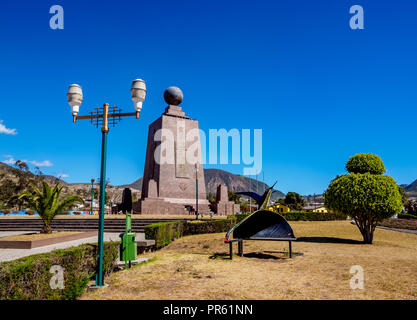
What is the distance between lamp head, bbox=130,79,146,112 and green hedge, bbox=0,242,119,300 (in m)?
3.58

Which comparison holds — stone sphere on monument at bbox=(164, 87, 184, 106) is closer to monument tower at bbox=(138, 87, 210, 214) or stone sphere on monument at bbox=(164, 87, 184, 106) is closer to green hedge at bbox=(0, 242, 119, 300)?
monument tower at bbox=(138, 87, 210, 214)

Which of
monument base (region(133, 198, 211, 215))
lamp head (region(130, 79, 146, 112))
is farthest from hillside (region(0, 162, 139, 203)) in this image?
lamp head (region(130, 79, 146, 112))

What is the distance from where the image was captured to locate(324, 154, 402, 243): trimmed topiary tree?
13891 mm

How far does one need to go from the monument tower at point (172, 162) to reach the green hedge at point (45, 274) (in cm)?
2508

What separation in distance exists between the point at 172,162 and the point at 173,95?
8.97m

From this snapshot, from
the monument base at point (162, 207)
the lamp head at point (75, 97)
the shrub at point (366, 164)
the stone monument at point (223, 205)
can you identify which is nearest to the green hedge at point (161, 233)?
the lamp head at point (75, 97)

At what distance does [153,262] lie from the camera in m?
9.70

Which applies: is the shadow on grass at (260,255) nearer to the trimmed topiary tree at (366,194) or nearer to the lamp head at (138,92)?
the trimmed topiary tree at (366,194)

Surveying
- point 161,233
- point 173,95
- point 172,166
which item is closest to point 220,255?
point 161,233

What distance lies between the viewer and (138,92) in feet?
23.9

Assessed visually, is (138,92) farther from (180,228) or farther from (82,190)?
(82,190)
